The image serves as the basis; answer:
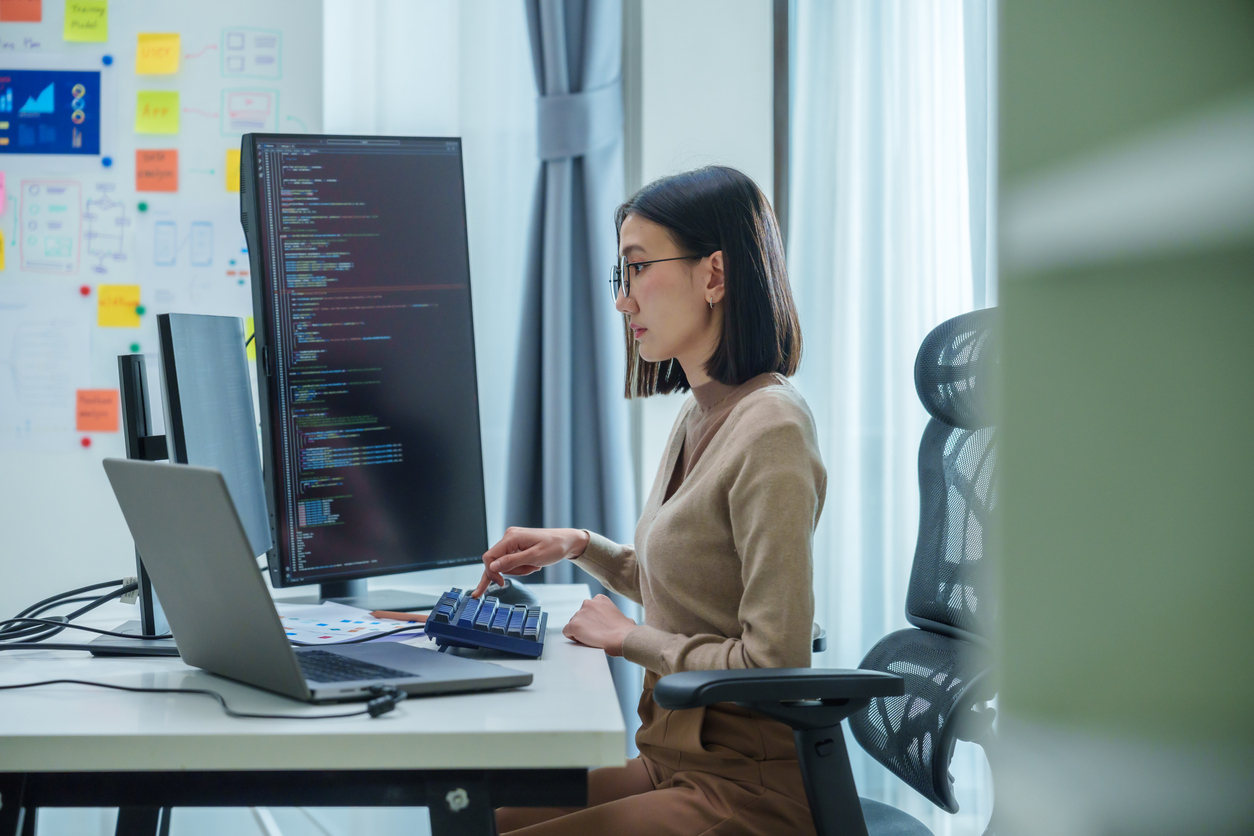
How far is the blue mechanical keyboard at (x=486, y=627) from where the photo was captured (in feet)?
3.20

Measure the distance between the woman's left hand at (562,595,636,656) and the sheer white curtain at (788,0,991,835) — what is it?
87cm

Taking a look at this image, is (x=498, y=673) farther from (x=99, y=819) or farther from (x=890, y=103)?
(x=99, y=819)

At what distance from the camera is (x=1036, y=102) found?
0.13 meters

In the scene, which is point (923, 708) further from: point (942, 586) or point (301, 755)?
point (301, 755)

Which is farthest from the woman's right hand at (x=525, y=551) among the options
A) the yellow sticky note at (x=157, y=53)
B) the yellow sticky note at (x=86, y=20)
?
the yellow sticky note at (x=86, y=20)

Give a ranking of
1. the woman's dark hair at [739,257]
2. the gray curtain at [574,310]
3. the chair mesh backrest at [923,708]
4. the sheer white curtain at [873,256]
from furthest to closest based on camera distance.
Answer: the gray curtain at [574,310] < the sheer white curtain at [873,256] < the woman's dark hair at [739,257] < the chair mesh backrest at [923,708]

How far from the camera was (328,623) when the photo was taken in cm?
116

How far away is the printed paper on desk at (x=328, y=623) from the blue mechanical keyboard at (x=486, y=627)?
0.12 metres

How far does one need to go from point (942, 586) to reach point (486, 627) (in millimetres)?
615

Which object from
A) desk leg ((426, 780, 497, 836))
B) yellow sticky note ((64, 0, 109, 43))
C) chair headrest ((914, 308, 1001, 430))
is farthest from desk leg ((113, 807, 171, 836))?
yellow sticky note ((64, 0, 109, 43))

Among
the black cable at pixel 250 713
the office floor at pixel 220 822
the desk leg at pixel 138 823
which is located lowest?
the office floor at pixel 220 822

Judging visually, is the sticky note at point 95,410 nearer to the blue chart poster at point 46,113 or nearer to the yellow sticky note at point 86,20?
the blue chart poster at point 46,113

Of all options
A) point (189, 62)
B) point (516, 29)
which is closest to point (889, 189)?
point (516, 29)

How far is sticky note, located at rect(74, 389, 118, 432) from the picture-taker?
203 cm
